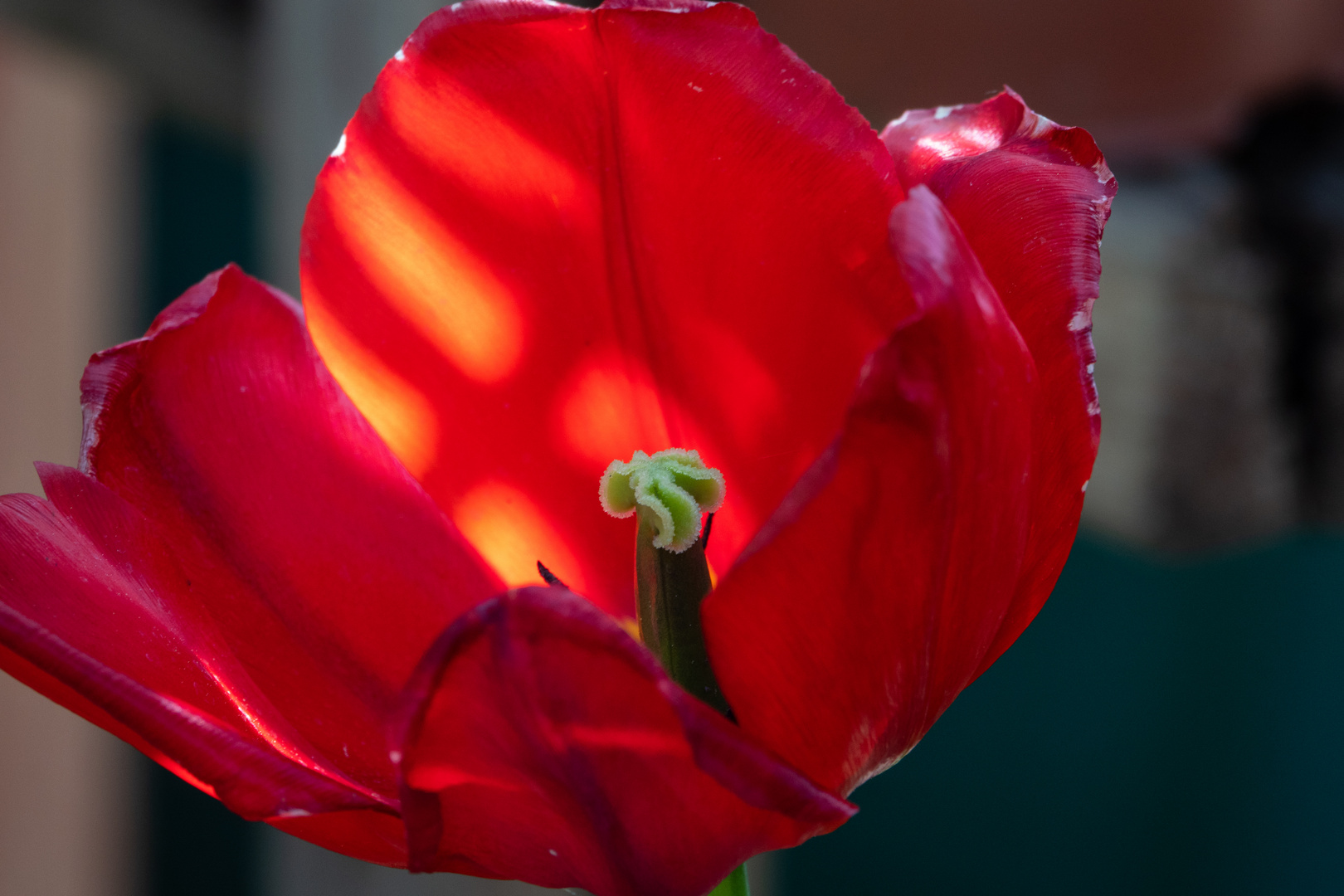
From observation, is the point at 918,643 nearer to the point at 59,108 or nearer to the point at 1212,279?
the point at 1212,279

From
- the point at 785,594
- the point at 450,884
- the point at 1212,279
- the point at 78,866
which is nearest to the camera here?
the point at 785,594

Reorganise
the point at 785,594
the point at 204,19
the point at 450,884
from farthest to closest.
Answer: the point at 204,19 < the point at 450,884 < the point at 785,594

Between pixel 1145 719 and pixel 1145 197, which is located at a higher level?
pixel 1145 197

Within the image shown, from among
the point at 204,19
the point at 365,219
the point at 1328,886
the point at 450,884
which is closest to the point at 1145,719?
the point at 1328,886

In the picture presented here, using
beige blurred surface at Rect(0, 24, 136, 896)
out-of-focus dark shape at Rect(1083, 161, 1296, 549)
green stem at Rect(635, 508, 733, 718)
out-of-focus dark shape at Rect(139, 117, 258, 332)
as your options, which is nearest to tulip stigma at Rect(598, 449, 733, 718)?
green stem at Rect(635, 508, 733, 718)

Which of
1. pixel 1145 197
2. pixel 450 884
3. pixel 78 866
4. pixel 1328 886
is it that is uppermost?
pixel 1145 197

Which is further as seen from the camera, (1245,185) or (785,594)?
(1245,185)

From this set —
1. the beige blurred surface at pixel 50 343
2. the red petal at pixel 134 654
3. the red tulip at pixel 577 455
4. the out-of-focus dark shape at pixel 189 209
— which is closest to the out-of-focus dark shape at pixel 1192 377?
the red tulip at pixel 577 455

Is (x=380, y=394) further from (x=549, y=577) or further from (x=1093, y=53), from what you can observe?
(x=1093, y=53)

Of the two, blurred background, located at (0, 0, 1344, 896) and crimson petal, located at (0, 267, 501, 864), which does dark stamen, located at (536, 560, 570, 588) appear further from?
blurred background, located at (0, 0, 1344, 896)
